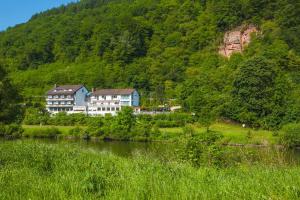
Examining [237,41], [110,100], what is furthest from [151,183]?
[237,41]

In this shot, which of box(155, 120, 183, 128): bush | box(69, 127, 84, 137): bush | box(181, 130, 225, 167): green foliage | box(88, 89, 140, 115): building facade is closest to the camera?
box(181, 130, 225, 167): green foliage

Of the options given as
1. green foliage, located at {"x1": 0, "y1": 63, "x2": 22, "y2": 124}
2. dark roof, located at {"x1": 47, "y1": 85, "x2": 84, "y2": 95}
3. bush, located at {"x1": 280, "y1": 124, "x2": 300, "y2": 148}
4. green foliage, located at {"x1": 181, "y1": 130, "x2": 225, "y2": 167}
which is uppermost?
dark roof, located at {"x1": 47, "y1": 85, "x2": 84, "y2": 95}

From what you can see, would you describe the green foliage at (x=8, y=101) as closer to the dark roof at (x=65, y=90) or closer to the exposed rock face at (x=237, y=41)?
the dark roof at (x=65, y=90)

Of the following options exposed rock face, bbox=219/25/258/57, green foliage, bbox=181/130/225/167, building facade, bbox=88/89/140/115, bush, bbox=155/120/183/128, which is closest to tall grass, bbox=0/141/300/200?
green foliage, bbox=181/130/225/167

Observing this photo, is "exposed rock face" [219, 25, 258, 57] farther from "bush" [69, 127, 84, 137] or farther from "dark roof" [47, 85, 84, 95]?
"bush" [69, 127, 84, 137]

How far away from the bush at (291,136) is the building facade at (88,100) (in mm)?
45178

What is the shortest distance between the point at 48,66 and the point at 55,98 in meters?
32.5

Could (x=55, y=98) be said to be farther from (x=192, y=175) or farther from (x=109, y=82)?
(x=192, y=175)

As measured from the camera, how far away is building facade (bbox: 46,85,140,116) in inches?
3575

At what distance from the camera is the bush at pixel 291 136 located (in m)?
46.8

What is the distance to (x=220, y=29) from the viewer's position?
4803 inches

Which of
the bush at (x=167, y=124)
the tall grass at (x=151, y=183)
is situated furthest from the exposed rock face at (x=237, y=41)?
the tall grass at (x=151, y=183)

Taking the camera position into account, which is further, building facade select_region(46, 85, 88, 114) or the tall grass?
building facade select_region(46, 85, 88, 114)

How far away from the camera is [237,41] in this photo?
113250 millimetres
